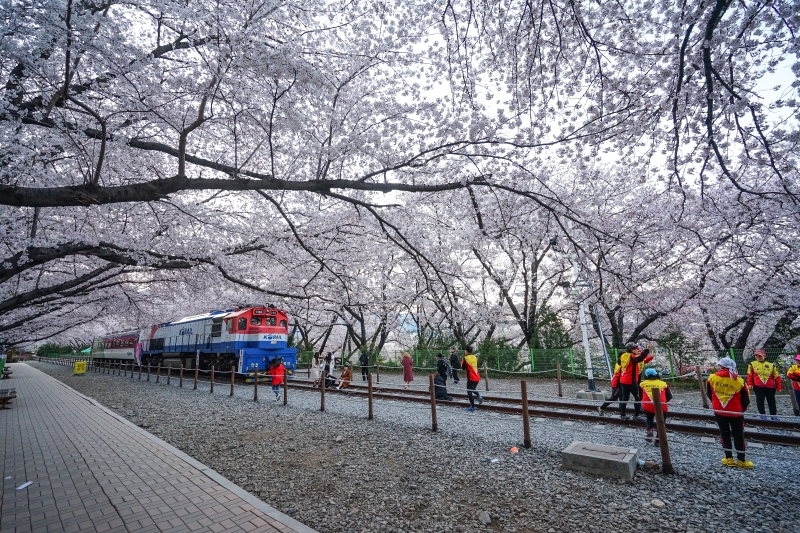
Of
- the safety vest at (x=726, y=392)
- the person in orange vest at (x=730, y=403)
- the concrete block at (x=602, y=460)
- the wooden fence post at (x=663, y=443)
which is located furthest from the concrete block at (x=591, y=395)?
the wooden fence post at (x=663, y=443)

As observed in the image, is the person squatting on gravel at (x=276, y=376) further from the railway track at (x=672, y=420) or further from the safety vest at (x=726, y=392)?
the safety vest at (x=726, y=392)

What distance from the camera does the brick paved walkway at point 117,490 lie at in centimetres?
394

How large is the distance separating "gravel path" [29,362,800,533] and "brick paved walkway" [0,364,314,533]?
380mm

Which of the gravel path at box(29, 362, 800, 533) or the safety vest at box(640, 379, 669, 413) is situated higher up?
the safety vest at box(640, 379, 669, 413)

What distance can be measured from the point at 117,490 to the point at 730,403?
8.42m

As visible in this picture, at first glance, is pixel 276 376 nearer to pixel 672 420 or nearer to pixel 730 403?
pixel 672 420

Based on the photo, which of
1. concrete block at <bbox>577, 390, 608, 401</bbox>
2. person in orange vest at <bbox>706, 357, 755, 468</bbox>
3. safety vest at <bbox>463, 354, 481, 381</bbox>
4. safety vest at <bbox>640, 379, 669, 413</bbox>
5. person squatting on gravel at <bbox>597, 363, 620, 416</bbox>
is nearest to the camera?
person in orange vest at <bbox>706, 357, 755, 468</bbox>

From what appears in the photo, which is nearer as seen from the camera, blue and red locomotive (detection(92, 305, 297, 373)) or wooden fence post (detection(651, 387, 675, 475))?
wooden fence post (detection(651, 387, 675, 475))

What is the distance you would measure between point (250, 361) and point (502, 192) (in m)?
16.1

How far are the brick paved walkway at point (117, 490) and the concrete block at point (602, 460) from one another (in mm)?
3862

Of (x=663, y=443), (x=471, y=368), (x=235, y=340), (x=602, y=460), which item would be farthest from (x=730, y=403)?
(x=235, y=340)

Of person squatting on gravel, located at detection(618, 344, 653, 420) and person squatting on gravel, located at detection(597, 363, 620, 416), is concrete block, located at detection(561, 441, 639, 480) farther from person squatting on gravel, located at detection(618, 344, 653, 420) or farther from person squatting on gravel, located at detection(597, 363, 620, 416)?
person squatting on gravel, located at detection(597, 363, 620, 416)

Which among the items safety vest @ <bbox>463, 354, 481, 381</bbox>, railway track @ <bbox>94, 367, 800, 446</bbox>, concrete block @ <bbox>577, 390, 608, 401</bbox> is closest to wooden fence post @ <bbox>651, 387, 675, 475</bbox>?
railway track @ <bbox>94, 367, 800, 446</bbox>

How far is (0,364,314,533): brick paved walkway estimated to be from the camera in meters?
3.94
